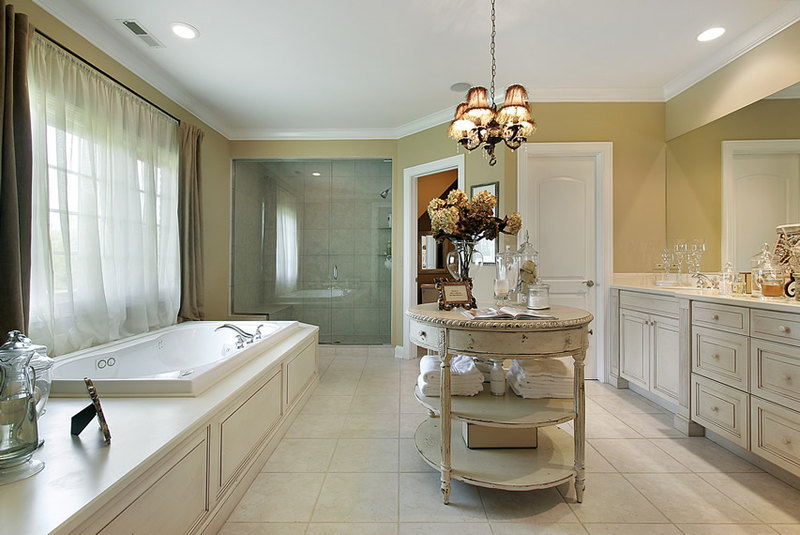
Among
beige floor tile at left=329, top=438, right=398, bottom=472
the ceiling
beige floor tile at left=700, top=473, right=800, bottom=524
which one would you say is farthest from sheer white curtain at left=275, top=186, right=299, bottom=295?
beige floor tile at left=700, top=473, right=800, bottom=524

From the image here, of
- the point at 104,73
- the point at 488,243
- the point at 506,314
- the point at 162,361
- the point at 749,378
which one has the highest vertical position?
the point at 104,73

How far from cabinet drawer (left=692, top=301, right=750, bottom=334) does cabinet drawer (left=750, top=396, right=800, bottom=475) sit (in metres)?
0.38

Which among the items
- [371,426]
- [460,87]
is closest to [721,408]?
[371,426]

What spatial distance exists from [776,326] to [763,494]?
816mm

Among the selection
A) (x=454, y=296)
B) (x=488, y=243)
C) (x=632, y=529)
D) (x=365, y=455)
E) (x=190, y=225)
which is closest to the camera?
(x=632, y=529)

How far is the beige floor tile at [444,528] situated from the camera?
143 centimetres

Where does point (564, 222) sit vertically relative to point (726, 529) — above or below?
above

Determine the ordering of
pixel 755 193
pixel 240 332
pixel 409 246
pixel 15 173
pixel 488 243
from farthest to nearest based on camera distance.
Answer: pixel 409 246, pixel 488 243, pixel 240 332, pixel 755 193, pixel 15 173

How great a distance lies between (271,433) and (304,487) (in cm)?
45

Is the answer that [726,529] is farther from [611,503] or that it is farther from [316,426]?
[316,426]

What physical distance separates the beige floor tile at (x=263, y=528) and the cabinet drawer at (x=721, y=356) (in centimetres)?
239

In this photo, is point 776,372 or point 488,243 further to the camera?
point 488,243

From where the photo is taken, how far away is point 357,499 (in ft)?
5.43

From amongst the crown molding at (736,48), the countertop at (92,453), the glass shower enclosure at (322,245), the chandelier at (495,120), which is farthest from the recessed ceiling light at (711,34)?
the countertop at (92,453)
